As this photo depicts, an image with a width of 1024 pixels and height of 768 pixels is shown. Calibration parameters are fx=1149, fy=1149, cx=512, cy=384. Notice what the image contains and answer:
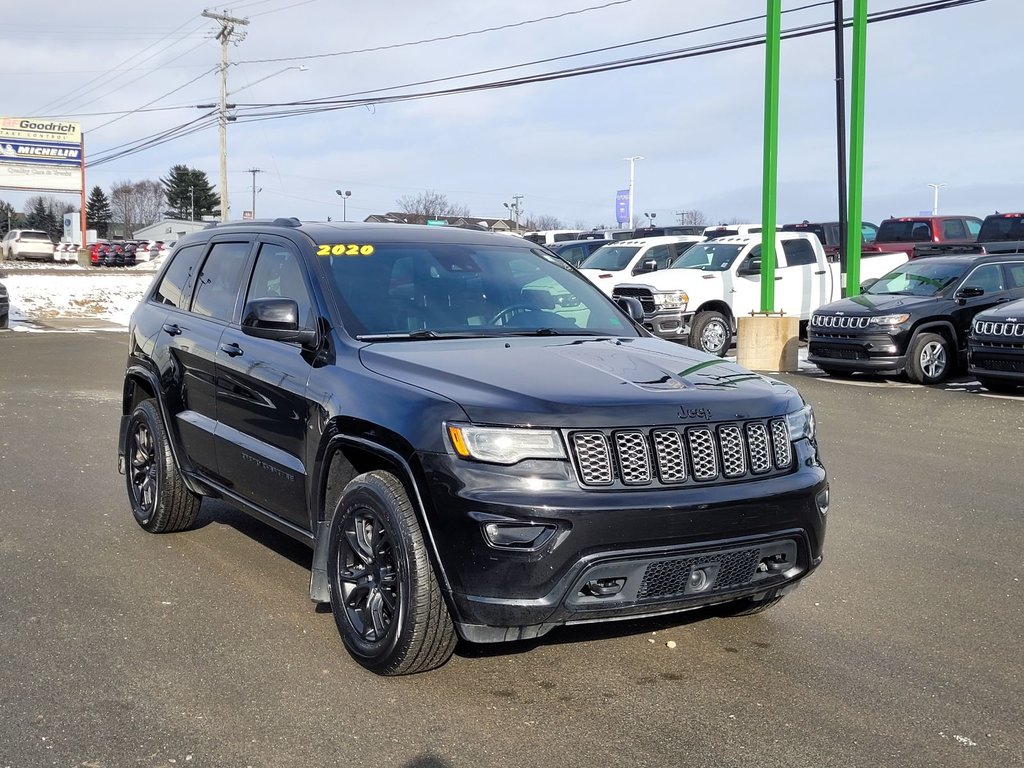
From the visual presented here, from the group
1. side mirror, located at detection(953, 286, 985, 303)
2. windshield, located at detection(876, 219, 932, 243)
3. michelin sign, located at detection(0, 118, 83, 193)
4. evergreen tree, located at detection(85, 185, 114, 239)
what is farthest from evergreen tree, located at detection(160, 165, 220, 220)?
side mirror, located at detection(953, 286, 985, 303)

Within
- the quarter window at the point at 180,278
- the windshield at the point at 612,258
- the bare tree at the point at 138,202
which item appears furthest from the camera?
the bare tree at the point at 138,202

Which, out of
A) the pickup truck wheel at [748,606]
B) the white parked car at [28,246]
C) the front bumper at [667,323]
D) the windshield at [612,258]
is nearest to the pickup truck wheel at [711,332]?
the front bumper at [667,323]

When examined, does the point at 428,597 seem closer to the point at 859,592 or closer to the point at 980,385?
the point at 859,592

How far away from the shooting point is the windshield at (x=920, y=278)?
15.9 m

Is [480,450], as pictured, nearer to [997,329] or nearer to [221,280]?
[221,280]

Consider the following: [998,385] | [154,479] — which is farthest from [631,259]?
[154,479]

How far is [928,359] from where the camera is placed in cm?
1507

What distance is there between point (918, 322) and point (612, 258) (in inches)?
284

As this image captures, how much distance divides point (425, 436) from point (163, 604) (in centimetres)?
203

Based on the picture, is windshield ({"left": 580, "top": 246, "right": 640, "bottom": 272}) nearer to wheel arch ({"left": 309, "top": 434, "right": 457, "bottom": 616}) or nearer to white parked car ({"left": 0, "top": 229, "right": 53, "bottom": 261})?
wheel arch ({"left": 309, "top": 434, "right": 457, "bottom": 616})

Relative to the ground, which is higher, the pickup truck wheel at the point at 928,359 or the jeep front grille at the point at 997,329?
the jeep front grille at the point at 997,329

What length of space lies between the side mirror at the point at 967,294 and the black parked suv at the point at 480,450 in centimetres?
1101

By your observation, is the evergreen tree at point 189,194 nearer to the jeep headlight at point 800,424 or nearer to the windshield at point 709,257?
the windshield at point 709,257

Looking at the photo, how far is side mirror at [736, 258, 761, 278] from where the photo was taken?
1908 cm
